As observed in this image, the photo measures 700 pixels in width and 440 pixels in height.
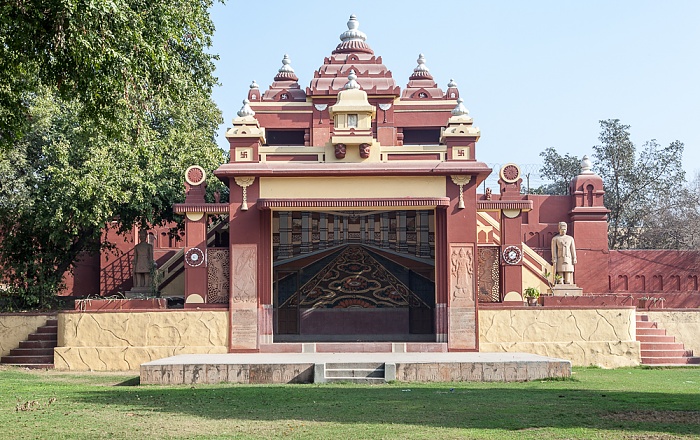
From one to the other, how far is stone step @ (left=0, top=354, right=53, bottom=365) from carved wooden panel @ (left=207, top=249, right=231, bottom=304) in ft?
13.4

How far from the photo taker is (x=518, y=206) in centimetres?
2252

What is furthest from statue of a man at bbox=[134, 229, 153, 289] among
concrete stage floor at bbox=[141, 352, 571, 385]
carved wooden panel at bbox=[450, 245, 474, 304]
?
carved wooden panel at bbox=[450, 245, 474, 304]

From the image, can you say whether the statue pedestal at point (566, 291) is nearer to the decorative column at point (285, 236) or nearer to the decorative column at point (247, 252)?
the decorative column at point (285, 236)


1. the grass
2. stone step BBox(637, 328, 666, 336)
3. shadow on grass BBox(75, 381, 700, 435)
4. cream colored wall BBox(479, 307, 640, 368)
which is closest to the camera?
the grass

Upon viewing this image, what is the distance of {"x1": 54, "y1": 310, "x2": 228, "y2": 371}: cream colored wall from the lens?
21.8m

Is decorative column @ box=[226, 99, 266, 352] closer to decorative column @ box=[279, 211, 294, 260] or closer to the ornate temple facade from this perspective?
the ornate temple facade

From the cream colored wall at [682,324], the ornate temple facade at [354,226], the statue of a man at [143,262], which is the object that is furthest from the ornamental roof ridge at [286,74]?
the cream colored wall at [682,324]

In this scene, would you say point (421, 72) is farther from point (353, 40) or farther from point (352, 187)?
point (352, 187)

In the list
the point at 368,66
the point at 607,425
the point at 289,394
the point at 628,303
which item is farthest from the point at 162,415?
the point at 368,66

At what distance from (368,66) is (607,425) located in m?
18.9

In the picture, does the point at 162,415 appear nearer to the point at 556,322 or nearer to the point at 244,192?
the point at 244,192

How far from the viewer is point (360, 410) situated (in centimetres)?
1280

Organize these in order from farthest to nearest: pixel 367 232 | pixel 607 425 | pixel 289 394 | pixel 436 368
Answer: pixel 367 232
pixel 436 368
pixel 289 394
pixel 607 425

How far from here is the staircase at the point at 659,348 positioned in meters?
22.6
